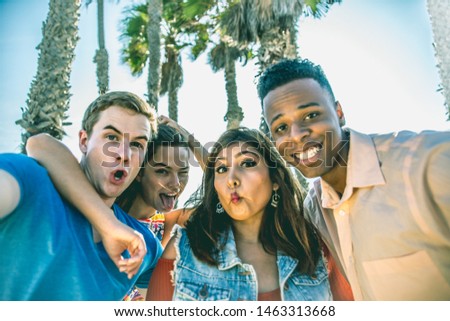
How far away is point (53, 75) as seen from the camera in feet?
15.9

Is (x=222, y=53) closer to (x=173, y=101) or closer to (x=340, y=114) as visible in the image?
(x=173, y=101)

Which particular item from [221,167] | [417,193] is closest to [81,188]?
[221,167]

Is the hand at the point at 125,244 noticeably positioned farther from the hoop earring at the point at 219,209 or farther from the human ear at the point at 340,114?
the human ear at the point at 340,114

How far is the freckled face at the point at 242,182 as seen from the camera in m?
2.46

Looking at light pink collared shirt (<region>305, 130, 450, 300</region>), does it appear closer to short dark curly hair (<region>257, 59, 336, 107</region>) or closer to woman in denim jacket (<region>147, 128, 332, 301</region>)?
woman in denim jacket (<region>147, 128, 332, 301</region>)

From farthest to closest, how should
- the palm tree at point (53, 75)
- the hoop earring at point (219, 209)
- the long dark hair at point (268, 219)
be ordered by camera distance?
the palm tree at point (53, 75)
the hoop earring at point (219, 209)
the long dark hair at point (268, 219)

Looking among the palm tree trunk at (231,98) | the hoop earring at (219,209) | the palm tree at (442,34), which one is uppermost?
the palm tree trunk at (231,98)

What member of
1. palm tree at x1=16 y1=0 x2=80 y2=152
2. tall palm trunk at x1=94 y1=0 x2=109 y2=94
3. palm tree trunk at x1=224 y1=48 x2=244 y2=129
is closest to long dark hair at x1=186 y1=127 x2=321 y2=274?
palm tree at x1=16 y1=0 x2=80 y2=152

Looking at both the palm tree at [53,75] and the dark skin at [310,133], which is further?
the palm tree at [53,75]

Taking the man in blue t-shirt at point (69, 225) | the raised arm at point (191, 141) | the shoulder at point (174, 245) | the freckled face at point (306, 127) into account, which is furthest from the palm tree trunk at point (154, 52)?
the man in blue t-shirt at point (69, 225)

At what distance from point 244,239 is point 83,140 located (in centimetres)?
131

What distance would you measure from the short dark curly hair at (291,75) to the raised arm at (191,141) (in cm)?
84

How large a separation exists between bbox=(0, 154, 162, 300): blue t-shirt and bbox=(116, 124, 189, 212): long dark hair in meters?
1.48
